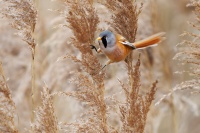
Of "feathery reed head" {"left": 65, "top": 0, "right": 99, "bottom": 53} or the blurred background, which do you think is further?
the blurred background

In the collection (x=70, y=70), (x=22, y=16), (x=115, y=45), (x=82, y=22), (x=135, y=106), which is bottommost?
(x=135, y=106)

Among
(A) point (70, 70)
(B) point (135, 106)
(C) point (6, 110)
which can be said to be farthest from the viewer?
(A) point (70, 70)

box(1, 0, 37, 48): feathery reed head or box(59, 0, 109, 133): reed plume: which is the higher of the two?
box(1, 0, 37, 48): feathery reed head

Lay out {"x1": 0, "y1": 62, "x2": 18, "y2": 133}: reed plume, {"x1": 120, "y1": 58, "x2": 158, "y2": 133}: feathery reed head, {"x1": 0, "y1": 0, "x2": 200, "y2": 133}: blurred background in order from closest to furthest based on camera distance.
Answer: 1. {"x1": 120, "y1": 58, "x2": 158, "y2": 133}: feathery reed head
2. {"x1": 0, "y1": 62, "x2": 18, "y2": 133}: reed plume
3. {"x1": 0, "y1": 0, "x2": 200, "y2": 133}: blurred background

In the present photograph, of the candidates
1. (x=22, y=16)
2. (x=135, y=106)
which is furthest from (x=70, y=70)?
(x=135, y=106)

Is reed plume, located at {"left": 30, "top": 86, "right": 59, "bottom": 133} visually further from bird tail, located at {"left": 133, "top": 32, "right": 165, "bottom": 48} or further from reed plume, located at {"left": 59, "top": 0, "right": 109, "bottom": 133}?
bird tail, located at {"left": 133, "top": 32, "right": 165, "bottom": 48}

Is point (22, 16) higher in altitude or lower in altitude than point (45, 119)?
higher

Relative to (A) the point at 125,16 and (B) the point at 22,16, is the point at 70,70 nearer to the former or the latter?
(B) the point at 22,16

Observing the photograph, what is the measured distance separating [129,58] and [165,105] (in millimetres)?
2215

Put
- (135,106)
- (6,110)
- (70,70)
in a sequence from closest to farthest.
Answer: (135,106), (6,110), (70,70)

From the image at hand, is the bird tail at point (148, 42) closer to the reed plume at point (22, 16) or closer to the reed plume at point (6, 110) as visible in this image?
the reed plume at point (22, 16)

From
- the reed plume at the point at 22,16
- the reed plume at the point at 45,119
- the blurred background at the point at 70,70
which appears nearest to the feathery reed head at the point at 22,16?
the reed plume at the point at 22,16

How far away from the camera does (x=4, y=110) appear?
2.18 m

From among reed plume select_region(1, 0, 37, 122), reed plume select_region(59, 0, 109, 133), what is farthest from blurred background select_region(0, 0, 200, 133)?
reed plume select_region(59, 0, 109, 133)
